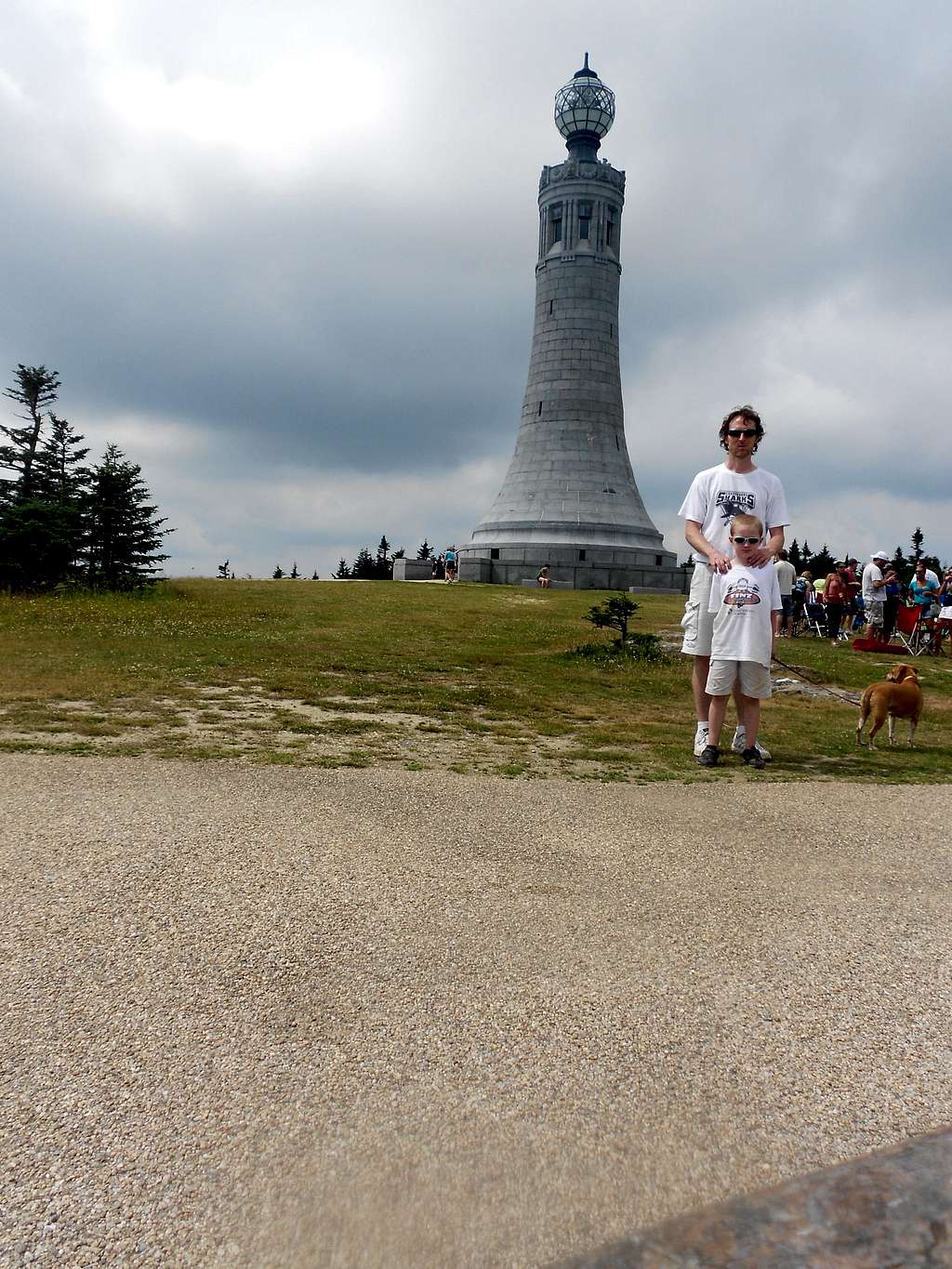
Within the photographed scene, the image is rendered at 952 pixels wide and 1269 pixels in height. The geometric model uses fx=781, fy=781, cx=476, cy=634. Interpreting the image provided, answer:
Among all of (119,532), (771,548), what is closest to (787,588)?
(771,548)

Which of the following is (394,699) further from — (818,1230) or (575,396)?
(575,396)

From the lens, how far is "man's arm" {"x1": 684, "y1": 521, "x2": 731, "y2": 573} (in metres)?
6.09

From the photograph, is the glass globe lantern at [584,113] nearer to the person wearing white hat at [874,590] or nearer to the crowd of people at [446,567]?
the crowd of people at [446,567]

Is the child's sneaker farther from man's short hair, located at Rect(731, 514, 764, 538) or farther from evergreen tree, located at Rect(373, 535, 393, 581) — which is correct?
evergreen tree, located at Rect(373, 535, 393, 581)

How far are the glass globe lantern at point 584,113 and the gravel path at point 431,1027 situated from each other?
51.1 m

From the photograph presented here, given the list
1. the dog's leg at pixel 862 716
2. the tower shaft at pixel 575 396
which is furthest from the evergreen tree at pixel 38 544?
the dog's leg at pixel 862 716

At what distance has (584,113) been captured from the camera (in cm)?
4519

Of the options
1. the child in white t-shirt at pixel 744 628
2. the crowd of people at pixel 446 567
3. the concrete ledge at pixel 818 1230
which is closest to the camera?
the concrete ledge at pixel 818 1230

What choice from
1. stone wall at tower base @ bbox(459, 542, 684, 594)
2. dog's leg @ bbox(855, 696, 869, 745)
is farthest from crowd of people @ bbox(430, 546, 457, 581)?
dog's leg @ bbox(855, 696, 869, 745)

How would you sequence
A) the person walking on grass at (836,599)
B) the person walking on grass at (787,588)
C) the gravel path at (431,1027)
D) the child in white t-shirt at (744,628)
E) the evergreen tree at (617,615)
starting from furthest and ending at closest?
the person walking on grass at (836,599) → the evergreen tree at (617,615) → the person walking on grass at (787,588) → the child in white t-shirt at (744,628) → the gravel path at (431,1027)

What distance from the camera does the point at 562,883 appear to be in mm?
3506

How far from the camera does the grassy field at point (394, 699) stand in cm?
620

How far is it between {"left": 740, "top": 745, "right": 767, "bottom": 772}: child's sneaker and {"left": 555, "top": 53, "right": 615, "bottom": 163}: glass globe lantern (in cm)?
4867

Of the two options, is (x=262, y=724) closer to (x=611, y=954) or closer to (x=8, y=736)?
(x=8, y=736)
